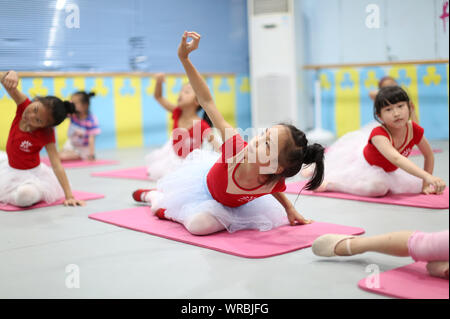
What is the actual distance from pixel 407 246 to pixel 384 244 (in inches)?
2.5

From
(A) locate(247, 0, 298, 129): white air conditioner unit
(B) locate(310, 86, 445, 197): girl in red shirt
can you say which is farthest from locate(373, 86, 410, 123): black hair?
(A) locate(247, 0, 298, 129): white air conditioner unit

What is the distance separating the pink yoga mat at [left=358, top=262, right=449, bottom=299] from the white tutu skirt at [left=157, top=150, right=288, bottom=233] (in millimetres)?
594

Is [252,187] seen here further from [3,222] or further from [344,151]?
[344,151]

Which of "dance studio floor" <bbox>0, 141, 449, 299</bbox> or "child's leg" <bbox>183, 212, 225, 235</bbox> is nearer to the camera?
"dance studio floor" <bbox>0, 141, 449, 299</bbox>

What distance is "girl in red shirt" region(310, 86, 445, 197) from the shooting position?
7.33 feet

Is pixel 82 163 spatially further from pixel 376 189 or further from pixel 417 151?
pixel 417 151

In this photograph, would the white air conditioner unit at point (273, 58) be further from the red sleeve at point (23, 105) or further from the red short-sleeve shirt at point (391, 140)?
the red sleeve at point (23, 105)

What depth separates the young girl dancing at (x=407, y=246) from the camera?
120cm

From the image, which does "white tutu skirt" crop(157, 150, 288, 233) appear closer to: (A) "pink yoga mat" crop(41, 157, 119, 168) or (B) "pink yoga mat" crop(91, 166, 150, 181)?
(B) "pink yoga mat" crop(91, 166, 150, 181)

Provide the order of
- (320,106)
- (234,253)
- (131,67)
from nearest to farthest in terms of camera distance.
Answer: (234,253) < (131,67) < (320,106)

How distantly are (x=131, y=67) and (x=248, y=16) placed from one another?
5.12 ft

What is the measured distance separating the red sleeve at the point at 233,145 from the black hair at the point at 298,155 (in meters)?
0.18

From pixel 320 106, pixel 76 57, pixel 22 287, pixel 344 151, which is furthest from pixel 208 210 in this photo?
pixel 320 106
